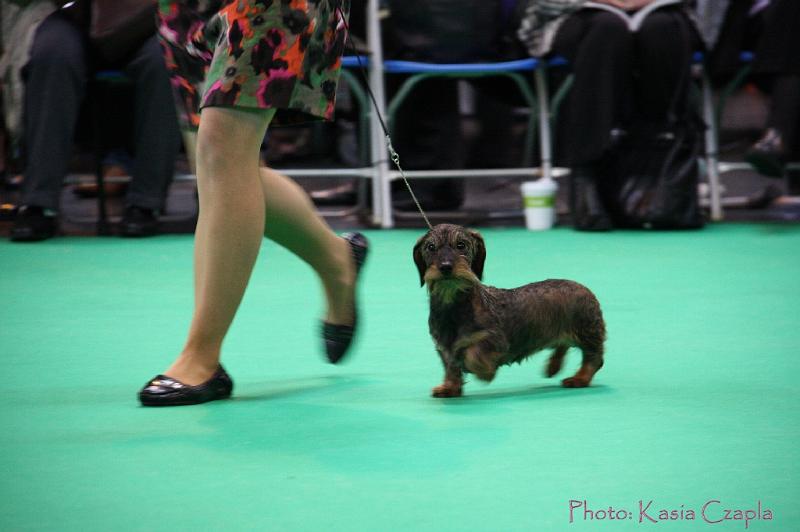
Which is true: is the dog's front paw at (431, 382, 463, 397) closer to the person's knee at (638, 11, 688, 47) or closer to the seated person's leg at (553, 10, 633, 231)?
the seated person's leg at (553, 10, 633, 231)

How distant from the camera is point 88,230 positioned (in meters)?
5.38

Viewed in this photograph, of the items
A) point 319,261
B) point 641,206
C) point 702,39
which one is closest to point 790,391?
point 319,261

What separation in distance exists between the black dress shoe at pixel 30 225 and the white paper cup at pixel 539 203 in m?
2.10

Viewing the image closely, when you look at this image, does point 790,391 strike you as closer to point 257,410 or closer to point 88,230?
point 257,410

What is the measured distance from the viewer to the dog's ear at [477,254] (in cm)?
220

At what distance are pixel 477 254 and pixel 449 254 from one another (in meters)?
0.12

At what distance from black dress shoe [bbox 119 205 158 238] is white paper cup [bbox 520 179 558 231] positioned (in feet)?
5.47

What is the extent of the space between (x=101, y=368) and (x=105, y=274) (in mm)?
1516

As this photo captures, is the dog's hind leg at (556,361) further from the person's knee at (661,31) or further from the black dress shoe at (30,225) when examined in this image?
the black dress shoe at (30,225)

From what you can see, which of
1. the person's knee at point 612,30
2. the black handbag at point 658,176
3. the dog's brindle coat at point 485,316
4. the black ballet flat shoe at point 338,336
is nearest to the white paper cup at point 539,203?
the black handbag at point 658,176

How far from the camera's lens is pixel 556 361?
2396mm

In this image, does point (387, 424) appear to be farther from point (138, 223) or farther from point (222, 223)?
point (138, 223)

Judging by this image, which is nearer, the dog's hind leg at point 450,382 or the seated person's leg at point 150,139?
the dog's hind leg at point 450,382

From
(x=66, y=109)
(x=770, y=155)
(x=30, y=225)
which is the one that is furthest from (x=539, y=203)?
(x=30, y=225)
